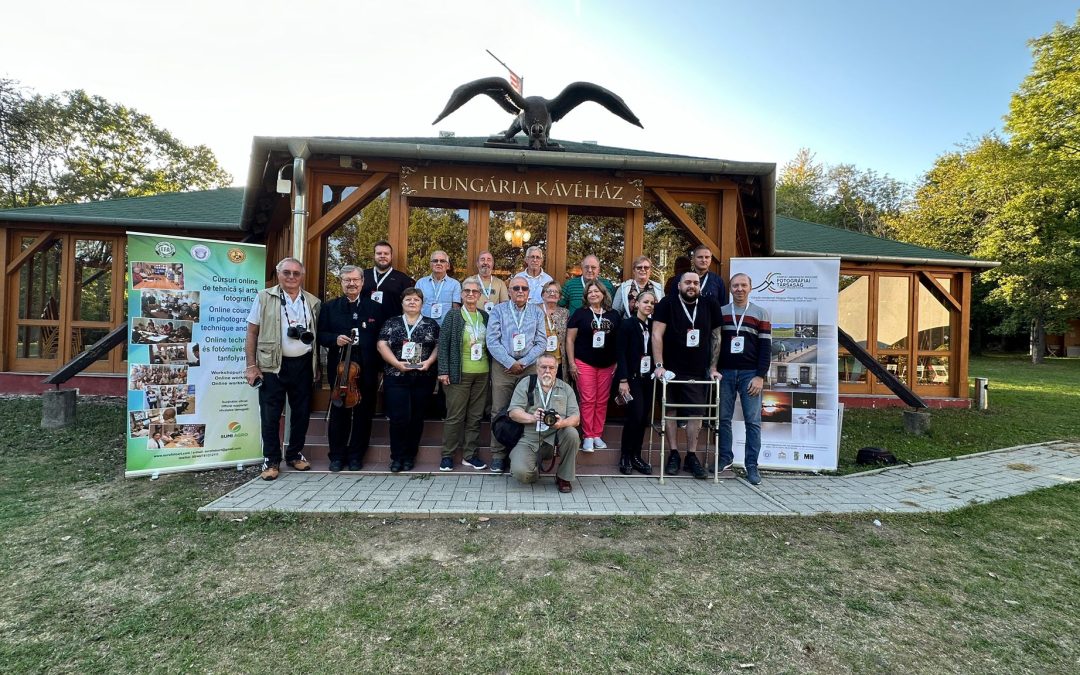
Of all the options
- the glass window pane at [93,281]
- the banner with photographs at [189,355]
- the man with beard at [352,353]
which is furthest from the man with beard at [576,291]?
the glass window pane at [93,281]

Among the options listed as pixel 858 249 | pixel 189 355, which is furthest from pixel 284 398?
Result: pixel 858 249

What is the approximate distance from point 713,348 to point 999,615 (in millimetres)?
2654

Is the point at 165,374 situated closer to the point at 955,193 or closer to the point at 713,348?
the point at 713,348

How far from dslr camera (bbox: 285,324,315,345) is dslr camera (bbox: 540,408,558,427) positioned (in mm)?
2247

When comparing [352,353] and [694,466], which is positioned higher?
[352,353]

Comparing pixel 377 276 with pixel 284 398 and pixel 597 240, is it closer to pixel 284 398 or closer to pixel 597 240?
pixel 284 398

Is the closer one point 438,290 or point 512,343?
point 512,343

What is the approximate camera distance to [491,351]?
177 inches

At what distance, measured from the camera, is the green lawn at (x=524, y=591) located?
2125 millimetres

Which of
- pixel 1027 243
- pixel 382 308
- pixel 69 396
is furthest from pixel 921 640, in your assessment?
pixel 1027 243

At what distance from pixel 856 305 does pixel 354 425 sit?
33.6 feet

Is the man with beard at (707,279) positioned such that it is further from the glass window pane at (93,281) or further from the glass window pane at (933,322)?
the glass window pane at (93,281)

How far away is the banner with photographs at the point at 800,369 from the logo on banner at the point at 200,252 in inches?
216

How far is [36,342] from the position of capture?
8.73 meters
